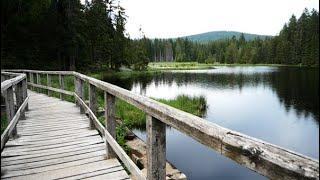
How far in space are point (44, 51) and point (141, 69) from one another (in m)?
35.1

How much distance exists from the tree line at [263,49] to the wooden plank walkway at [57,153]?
48529 millimetres

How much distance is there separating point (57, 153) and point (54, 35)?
36.3 metres

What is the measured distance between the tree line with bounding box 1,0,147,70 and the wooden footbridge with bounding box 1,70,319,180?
19.6 m

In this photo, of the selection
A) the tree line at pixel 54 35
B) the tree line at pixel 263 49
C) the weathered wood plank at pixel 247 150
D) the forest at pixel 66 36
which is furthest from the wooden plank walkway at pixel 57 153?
the tree line at pixel 263 49

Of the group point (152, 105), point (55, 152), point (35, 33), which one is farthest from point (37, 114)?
point (35, 33)

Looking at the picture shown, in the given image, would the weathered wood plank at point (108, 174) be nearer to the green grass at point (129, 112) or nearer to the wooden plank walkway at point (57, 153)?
the wooden plank walkway at point (57, 153)

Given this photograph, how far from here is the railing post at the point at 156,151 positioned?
11.1 feet

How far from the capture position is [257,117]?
24344 mm

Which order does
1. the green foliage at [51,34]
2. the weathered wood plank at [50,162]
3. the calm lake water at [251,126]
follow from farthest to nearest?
Answer: the green foliage at [51,34]
the calm lake water at [251,126]
the weathered wood plank at [50,162]

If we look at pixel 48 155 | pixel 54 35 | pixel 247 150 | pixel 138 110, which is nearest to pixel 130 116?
pixel 138 110

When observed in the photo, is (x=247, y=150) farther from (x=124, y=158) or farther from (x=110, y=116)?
(x=110, y=116)

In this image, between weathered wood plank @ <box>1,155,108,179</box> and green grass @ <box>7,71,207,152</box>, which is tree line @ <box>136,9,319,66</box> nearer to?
green grass @ <box>7,71,207,152</box>

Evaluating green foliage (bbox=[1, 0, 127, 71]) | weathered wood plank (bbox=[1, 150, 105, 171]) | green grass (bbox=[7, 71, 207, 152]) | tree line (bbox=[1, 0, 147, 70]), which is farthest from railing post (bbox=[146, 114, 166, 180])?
green foliage (bbox=[1, 0, 127, 71])

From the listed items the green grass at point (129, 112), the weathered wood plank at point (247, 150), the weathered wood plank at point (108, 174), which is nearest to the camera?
the weathered wood plank at point (247, 150)
